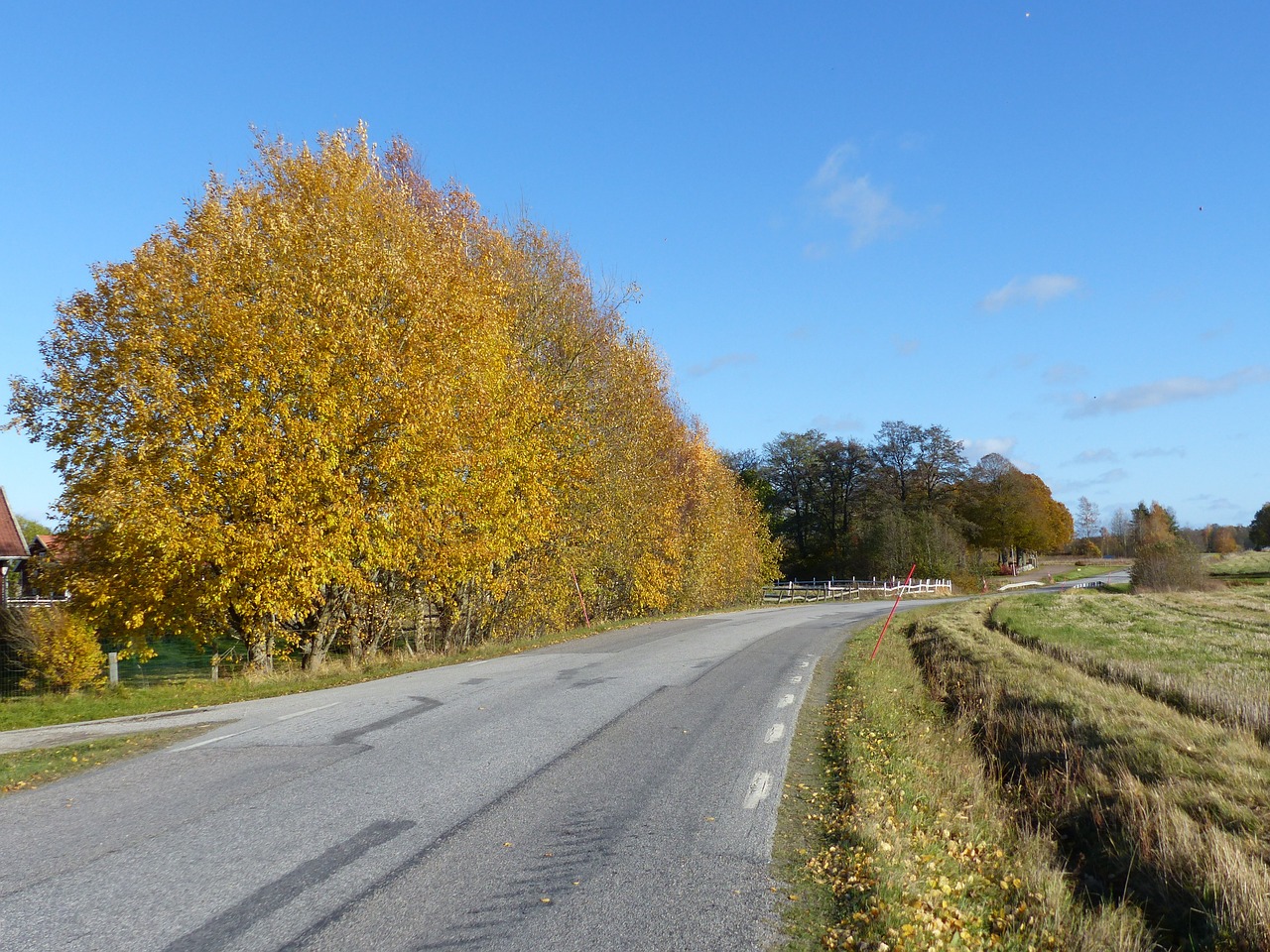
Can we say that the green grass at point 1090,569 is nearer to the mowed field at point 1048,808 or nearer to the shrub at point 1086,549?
the shrub at point 1086,549

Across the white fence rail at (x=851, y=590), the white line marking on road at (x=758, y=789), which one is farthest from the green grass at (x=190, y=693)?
the white fence rail at (x=851, y=590)

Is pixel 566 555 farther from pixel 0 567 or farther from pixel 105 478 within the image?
pixel 0 567

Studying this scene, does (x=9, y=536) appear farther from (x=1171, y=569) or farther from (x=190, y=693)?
(x=1171, y=569)

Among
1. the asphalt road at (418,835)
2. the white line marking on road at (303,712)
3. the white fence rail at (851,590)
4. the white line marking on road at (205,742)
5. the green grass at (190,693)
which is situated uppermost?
the white fence rail at (851,590)

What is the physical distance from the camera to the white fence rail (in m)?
54.8

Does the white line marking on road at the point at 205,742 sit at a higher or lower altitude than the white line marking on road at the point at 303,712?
lower

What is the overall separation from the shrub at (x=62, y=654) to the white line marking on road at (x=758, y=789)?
13.9 metres

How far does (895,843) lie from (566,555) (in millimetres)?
19963

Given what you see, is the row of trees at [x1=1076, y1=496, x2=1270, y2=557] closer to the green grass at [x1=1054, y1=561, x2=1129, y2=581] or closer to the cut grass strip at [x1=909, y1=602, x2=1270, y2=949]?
the green grass at [x1=1054, y1=561, x2=1129, y2=581]

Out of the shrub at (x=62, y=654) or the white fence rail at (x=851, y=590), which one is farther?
the white fence rail at (x=851, y=590)

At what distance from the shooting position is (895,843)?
5418 mm

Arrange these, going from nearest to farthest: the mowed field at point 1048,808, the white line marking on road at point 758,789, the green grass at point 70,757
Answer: the mowed field at point 1048,808, the white line marking on road at point 758,789, the green grass at point 70,757

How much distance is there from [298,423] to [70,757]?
737cm

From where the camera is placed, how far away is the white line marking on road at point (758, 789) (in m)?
6.48
